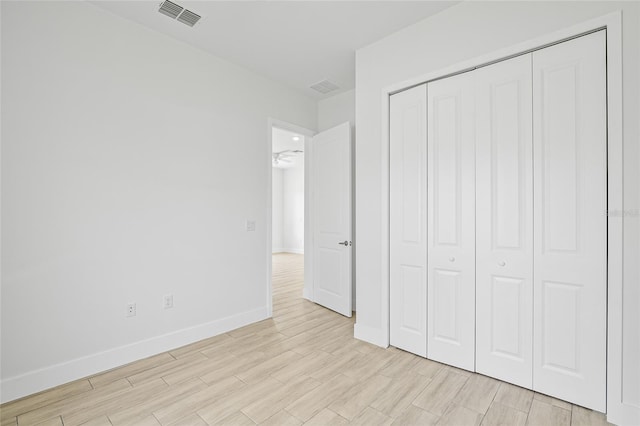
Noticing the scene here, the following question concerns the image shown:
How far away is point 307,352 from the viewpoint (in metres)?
2.71

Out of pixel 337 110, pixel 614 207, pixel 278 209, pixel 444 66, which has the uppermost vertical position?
pixel 337 110

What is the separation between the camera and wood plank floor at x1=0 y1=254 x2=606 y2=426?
5.96 ft

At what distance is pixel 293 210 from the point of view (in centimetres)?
1016

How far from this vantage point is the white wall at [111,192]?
81.4 inches

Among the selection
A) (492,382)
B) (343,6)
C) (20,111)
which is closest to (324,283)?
(492,382)

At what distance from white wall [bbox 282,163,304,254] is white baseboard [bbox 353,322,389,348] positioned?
682 cm

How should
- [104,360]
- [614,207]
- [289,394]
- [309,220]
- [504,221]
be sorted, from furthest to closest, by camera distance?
[309,220], [104,360], [504,221], [289,394], [614,207]

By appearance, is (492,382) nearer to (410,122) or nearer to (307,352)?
(307,352)

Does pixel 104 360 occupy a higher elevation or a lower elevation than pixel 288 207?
lower

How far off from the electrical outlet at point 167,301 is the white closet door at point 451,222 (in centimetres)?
233

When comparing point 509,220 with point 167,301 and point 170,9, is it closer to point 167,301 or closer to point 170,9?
point 167,301

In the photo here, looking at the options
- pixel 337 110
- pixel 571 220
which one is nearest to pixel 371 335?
pixel 571 220

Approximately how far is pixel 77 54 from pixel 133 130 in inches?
24.8

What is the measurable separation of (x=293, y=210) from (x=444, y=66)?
26.3 feet
